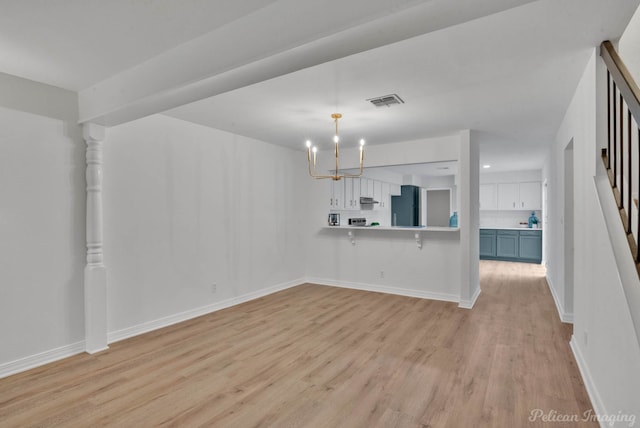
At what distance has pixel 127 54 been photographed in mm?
2527

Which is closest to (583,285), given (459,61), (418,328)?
(418,328)

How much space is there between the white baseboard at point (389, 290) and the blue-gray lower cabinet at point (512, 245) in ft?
15.9

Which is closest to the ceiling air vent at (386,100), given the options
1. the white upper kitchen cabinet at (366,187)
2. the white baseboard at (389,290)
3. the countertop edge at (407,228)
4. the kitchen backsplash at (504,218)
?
the countertop edge at (407,228)

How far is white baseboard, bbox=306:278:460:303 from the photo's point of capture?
5226mm

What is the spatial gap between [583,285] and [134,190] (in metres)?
4.43

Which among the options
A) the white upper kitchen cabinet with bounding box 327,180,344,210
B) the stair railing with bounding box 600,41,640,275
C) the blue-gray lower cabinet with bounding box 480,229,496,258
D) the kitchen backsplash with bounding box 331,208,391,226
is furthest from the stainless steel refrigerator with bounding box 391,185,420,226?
the stair railing with bounding box 600,41,640,275

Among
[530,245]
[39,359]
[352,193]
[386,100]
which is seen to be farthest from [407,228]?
[530,245]

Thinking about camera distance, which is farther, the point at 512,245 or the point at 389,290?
the point at 512,245

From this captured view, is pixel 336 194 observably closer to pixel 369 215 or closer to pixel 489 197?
pixel 369 215

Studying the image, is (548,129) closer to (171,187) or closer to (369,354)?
(369,354)

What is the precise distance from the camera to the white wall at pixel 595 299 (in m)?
1.74

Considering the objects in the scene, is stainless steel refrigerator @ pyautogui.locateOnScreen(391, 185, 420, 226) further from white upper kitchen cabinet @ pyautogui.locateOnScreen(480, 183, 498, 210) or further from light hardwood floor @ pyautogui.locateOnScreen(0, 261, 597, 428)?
light hardwood floor @ pyautogui.locateOnScreen(0, 261, 597, 428)

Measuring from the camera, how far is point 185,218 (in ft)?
14.4

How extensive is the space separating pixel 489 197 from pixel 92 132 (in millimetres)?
9345
